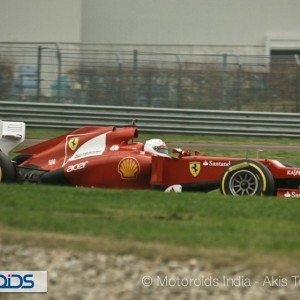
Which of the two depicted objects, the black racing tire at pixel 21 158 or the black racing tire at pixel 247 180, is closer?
the black racing tire at pixel 247 180

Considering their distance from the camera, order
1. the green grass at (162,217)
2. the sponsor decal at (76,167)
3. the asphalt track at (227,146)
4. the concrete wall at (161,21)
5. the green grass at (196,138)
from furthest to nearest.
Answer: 1. the concrete wall at (161,21)
2. the green grass at (196,138)
3. the asphalt track at (227,146)
4. the sponsor decal at (76,167)
5. the green grass at (162,217)

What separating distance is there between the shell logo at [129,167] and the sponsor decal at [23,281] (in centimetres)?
541

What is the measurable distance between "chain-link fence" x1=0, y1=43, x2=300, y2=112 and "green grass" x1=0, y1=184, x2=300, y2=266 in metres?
12.8

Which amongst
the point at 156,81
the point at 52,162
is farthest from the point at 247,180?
the point at 156,81

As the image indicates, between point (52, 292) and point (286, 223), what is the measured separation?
283cm

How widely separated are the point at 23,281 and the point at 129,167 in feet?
18.1

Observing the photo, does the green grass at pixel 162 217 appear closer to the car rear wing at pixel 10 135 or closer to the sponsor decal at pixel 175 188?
the sponsor decal at pixel 175 188

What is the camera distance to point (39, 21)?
37312 mm

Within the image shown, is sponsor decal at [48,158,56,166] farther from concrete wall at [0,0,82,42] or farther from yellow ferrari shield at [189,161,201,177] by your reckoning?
concrete wall at [0,0,82,42]

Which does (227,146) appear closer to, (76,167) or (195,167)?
(76,167)

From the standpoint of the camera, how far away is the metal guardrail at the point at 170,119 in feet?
76.6

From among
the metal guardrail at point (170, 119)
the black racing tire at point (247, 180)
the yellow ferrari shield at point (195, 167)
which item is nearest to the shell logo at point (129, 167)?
the yellow ferrari shield at point (195, 167)

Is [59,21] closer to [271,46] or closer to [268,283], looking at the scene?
[271,46]

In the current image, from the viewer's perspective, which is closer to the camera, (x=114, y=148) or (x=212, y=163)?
(x=212, y=163)
